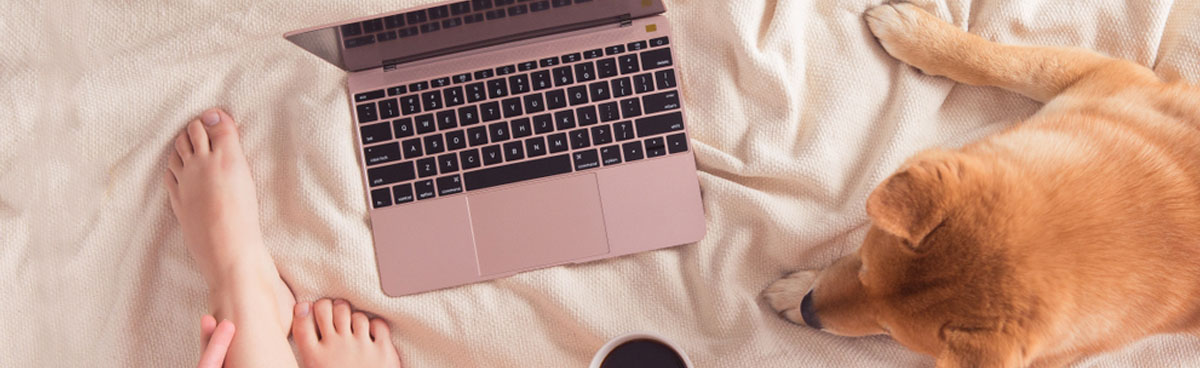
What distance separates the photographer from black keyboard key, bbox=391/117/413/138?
146 cm

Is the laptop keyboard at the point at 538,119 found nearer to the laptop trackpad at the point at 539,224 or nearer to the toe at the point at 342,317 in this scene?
the laptop trackpad at the point at 539,224

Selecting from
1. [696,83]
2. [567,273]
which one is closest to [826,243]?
[696,83]

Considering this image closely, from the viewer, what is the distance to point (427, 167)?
145 centimetres

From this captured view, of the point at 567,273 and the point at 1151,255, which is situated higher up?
the point at 1151,255

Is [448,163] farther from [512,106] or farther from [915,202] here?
[915,202]

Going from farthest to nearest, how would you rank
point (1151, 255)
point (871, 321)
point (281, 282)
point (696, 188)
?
1. point (281, 282)
2. point (696, 188)
3. point (871, 321)
4. point (1151, 255)

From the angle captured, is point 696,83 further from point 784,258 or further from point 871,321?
point 871,321

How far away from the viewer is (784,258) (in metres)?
1.50

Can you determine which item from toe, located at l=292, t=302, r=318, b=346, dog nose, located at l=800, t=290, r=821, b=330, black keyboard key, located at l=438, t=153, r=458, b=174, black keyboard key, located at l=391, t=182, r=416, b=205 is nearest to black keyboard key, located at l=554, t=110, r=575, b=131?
black keyboard key, located at l=438, t=153, r=458, b=174

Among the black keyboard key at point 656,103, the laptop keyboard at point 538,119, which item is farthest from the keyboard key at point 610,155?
the black keyboard key at point 656,103

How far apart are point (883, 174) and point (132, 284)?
1598 millimetres

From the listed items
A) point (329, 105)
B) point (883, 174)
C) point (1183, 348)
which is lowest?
point (1183, 348)

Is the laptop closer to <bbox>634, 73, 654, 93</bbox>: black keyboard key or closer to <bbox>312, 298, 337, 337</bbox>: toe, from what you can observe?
<bbox>634, 73, 654, 93</bbox>: black keyboard key

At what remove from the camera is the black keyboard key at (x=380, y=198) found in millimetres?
1469
